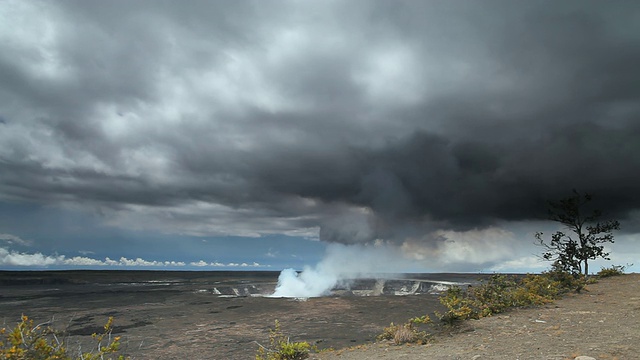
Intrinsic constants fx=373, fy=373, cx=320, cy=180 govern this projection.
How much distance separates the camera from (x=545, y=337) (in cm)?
1007

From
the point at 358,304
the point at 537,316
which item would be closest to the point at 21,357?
the point at 537,316

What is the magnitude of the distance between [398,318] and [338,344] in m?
10.5

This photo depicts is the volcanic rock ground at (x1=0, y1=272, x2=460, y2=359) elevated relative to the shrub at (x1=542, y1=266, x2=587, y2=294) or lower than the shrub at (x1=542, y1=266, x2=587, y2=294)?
lower

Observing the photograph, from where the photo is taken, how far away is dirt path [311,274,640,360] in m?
8.61

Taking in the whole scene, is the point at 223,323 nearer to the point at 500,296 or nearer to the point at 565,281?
the point at 500,296

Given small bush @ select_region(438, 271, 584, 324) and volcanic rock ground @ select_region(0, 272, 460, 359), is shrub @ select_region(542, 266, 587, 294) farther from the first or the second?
volcanic rock ground @ select_region(0, 272, 460, 359)

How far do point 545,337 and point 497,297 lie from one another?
5243mm

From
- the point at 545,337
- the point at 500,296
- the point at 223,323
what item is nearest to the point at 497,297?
the point at 500,296

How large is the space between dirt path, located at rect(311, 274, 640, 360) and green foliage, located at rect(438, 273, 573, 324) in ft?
1.53

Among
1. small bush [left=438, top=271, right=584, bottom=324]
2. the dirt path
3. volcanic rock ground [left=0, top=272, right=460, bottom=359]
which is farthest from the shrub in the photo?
volcanic rock ground [left=0, top=272, right=460, bottom=359]

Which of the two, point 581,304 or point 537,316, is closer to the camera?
point 537,316

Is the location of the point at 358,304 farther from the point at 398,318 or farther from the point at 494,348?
the point at 494,348

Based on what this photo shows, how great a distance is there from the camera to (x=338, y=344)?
63.1ft

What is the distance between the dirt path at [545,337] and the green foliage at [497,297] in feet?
1.53
